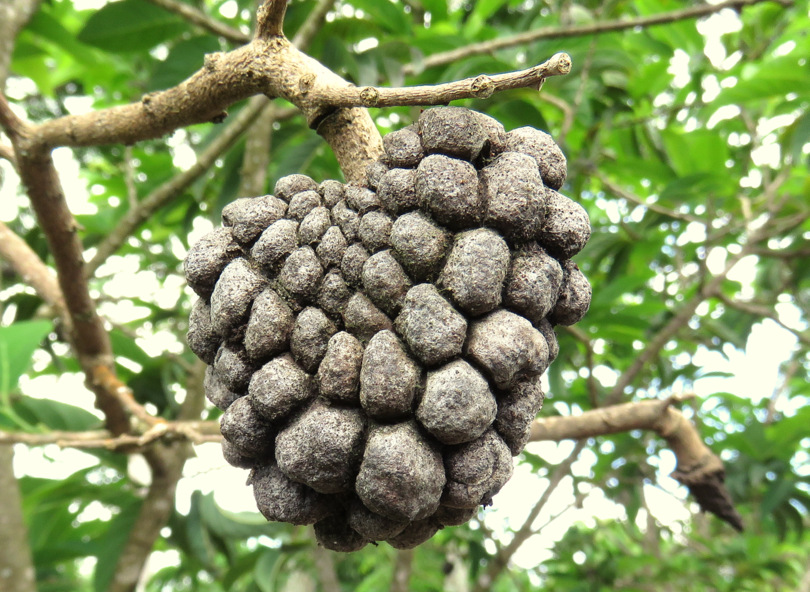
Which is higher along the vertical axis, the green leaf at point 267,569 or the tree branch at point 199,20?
the tree branch at point 199,20

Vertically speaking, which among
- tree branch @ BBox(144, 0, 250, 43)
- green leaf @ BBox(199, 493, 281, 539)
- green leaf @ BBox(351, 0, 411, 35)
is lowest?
green leaf @ BBox(199, 493, 281, 539)

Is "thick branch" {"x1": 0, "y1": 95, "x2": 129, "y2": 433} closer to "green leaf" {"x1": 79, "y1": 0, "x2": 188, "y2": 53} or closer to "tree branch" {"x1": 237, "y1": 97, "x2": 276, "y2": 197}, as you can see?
"tree branch" {"x1": 237, "y1": 97, "x2": 276, "y2": 197}

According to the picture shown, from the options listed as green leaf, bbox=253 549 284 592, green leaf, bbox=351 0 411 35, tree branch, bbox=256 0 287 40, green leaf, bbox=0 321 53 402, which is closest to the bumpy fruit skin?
tree branch, bbox=256 0 287 40

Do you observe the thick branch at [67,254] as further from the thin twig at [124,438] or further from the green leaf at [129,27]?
the green leaf at [129,27]

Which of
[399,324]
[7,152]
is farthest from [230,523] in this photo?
[399,324]

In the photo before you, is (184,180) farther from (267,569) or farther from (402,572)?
(402,572)

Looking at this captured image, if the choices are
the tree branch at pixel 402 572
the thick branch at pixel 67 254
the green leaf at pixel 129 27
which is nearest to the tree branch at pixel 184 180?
the green leaf at pixel 129 27
